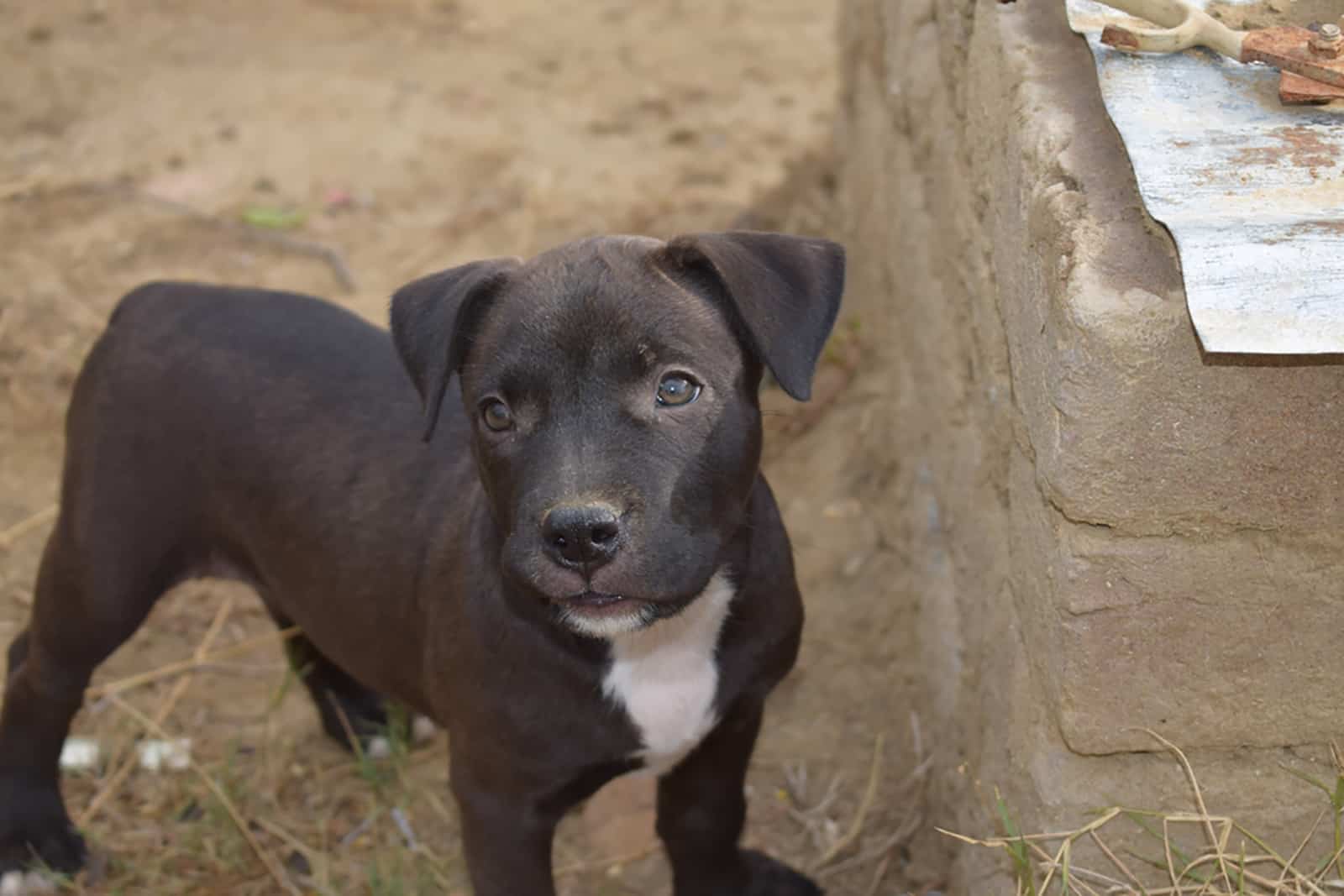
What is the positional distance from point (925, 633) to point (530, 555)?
75.1 inches

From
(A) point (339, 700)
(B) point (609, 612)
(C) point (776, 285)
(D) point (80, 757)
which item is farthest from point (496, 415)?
(D) point (80, 757)

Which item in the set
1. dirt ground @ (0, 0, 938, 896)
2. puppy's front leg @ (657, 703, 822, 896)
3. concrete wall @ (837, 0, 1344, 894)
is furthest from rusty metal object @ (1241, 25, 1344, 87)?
dirt ground @ (0, 0, 938, 896)

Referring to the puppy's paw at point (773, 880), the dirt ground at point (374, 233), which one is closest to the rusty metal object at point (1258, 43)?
the dirt ground at point (374, 233)

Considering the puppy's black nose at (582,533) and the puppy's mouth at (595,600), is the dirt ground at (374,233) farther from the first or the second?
the puppy's black nose at (582,533)

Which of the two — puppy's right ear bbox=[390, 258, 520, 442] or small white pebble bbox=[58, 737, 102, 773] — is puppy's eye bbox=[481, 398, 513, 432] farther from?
small white pebble bbox=[58, 737, 102, 773]

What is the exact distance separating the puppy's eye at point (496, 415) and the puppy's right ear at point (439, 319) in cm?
11

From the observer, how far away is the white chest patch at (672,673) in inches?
134

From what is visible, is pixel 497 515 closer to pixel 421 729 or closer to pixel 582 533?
pixel 582 533

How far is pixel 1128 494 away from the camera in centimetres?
286

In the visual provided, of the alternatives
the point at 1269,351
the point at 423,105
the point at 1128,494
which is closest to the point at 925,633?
the point at 1128,494

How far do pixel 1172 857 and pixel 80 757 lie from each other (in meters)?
3.28

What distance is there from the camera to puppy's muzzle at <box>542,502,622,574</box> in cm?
292

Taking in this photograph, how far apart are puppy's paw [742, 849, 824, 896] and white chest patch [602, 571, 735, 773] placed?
94 cm

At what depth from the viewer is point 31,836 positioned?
14.9ft
